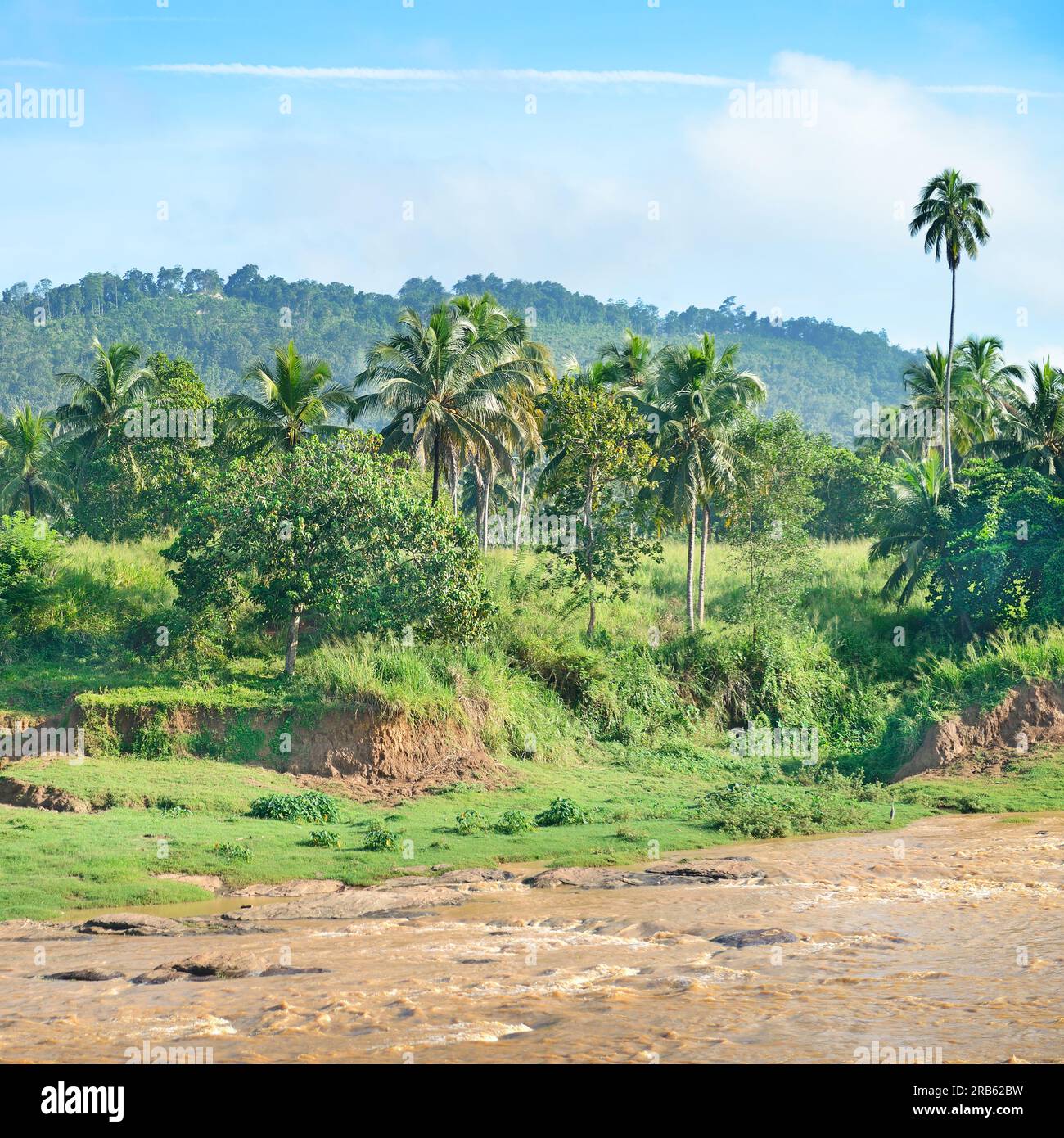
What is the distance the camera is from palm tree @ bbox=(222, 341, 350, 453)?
37219mm

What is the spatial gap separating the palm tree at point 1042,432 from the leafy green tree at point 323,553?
21.0 metres

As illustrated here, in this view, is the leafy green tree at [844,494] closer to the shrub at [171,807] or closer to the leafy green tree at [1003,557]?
the leafy green tree at [1003,557]

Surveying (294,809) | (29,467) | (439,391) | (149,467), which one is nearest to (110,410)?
(149,467)

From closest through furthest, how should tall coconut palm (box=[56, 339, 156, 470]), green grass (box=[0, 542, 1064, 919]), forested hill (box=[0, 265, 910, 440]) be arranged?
green grass (box=[0, 542, 1064, 919]) → tall coconut palm (box=[56, 339, 156, 470]) → forested hill (box=[0, 265, 910, 440])

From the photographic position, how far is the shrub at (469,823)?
68.5ft

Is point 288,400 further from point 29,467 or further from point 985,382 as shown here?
point 985,382

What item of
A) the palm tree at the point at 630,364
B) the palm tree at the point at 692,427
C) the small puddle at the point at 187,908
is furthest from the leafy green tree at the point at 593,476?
the small puddle at the point at 187,908

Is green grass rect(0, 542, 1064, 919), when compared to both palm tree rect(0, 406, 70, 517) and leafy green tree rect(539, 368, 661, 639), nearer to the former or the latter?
leafy green tree rect(539, 368, 661, 639)

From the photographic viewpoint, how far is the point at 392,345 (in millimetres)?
35812

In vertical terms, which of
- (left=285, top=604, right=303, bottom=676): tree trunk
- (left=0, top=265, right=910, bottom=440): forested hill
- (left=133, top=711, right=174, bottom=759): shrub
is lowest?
(left=133, top=711, right=174, bottom=759): shrub

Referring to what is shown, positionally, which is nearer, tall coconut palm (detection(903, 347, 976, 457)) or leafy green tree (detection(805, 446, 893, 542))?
tall coconut palm (detection(903, 347, 976, 457))

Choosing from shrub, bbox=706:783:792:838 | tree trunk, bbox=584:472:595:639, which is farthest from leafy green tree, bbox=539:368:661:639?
shrub, bbox=706:783:792:838

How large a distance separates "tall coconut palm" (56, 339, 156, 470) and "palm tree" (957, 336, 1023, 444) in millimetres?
33319
